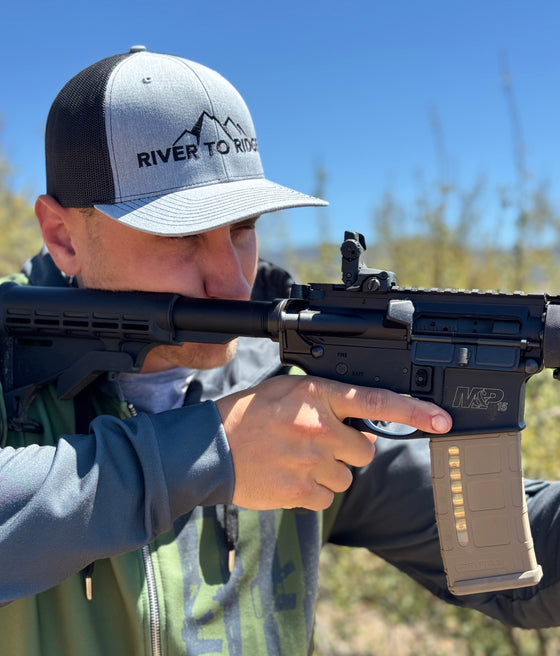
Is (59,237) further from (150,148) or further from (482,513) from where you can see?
(482,513)

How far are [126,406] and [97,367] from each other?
0.47ft

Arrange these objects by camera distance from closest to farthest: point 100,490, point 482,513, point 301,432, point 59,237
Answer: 1. point 100,490
2. point 301,432
3. point 482,513
4. point 59,237

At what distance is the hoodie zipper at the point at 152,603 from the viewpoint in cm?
162

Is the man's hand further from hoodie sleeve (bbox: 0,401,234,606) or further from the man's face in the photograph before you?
the man's face

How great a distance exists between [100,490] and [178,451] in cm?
18

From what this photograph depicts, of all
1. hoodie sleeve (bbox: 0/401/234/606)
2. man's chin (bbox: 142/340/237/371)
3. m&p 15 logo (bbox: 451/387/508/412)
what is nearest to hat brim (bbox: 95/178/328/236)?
man's chin (bbox: 142/340/237/371)

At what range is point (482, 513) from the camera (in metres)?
1.67

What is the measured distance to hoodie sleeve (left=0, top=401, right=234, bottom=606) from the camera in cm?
130

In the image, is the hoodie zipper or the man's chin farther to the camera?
the man's chin

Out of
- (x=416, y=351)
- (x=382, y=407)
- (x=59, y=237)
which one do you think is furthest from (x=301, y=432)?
(x=59, y=237)

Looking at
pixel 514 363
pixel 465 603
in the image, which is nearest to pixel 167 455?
pixel 514 363

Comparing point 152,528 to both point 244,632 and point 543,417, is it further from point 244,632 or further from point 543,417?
point 543,417

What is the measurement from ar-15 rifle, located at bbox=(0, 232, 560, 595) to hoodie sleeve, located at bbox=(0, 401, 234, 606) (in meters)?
0.33

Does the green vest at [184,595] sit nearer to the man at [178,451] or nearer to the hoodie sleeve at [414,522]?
the man at [178,451]
